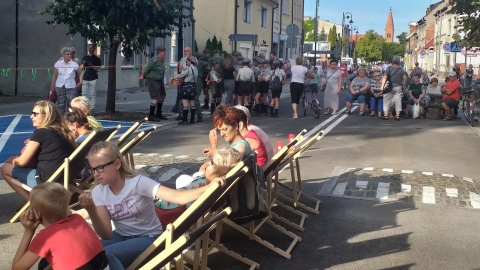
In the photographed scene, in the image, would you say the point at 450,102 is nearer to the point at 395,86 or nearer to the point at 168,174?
the point at 395,86

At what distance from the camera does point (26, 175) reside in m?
6.59

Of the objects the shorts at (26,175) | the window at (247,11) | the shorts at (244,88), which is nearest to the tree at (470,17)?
the shorts at (244,88)

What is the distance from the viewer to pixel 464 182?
9703mm

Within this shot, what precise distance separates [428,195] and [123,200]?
5.30 m

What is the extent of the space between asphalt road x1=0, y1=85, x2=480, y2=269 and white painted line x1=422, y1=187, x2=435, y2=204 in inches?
2.5

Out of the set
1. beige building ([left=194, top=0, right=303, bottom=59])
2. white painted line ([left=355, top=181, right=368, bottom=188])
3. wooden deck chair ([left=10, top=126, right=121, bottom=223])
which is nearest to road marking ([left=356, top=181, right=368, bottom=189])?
white painted line ([left=355, top=181, right=368, bottom=188])

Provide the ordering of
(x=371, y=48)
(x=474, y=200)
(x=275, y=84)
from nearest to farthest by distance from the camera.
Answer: (x=474, y=200) < (x=275, y=84) < (x=371, y=48)

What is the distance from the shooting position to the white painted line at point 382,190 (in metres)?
8.48

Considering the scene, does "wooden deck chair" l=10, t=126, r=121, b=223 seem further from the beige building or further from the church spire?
the church spire

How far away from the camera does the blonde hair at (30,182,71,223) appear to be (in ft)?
11.3

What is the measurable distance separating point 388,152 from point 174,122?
19.3 feet

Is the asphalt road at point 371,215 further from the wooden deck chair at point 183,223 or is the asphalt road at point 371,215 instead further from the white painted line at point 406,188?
the wooden deck chair at point 183,223

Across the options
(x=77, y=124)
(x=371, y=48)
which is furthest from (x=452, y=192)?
(x=371, y=48)

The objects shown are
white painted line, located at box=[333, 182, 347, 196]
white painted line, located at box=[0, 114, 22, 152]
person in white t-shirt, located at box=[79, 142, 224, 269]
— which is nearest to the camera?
person in white t-shirt, located at box=[79, 142, 224, 269]
